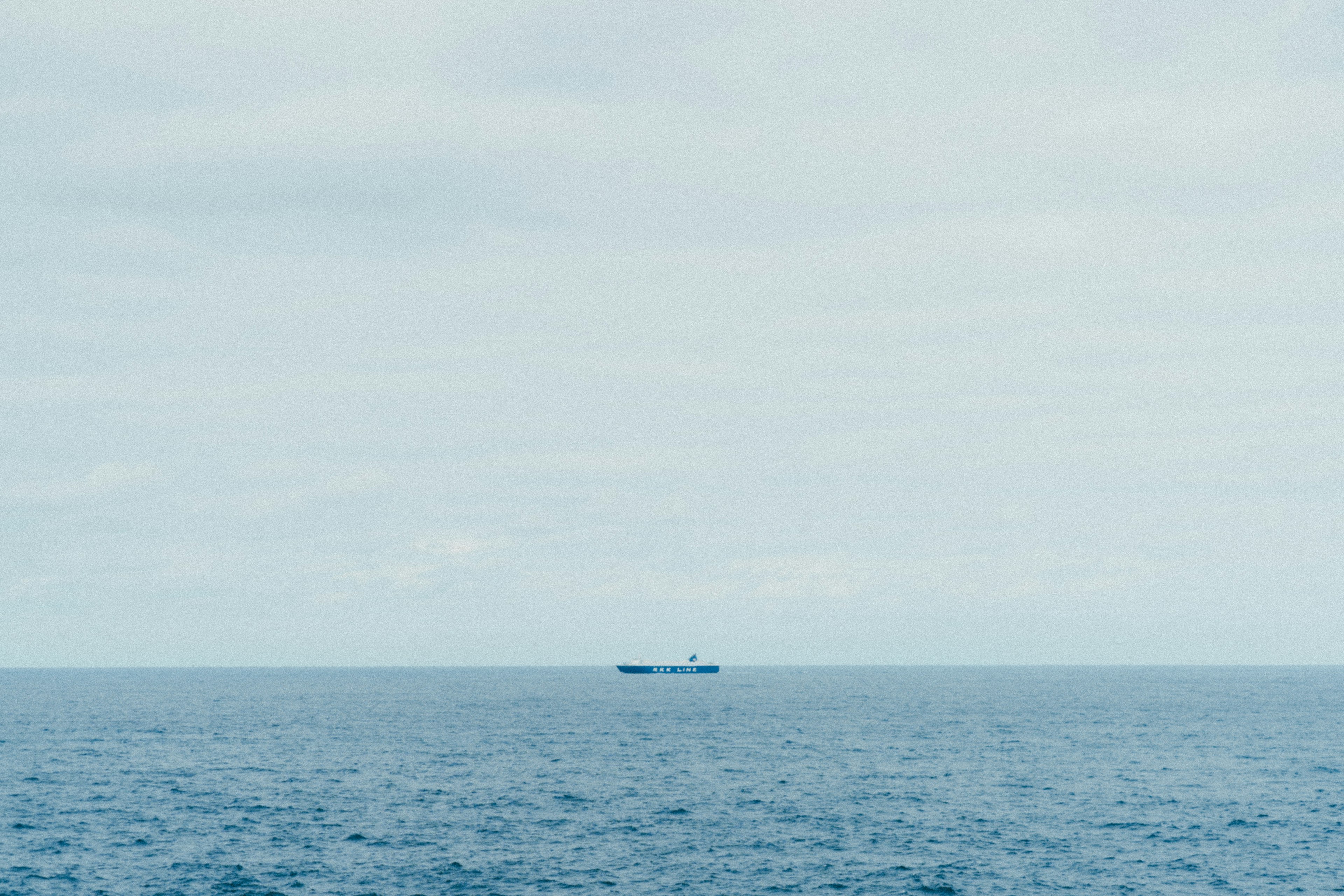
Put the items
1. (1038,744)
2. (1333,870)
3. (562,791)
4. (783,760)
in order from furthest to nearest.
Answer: (1038,744)
(783,760)
(562,791)
(1333,870)

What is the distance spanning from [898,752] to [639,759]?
34789mm

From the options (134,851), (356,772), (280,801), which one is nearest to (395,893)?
(134,851)

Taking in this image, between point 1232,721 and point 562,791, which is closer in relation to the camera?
point 562,791

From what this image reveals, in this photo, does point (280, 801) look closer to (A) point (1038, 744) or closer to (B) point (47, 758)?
(B) point (47, 758)

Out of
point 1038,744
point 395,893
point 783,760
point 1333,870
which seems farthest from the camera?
point 1038,744

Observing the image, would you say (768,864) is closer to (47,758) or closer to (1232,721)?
(47,758)

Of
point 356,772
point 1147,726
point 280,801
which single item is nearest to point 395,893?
point 280,801

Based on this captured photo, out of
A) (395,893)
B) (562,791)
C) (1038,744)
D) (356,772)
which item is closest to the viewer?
(395,893)

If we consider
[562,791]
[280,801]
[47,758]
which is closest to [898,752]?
[562,791]

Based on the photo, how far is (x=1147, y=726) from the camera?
186m

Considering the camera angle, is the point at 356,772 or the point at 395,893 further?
the point at 356,772

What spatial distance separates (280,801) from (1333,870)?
9014 centimetres

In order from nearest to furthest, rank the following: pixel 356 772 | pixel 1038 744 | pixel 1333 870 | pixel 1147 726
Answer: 1. pixel 1333 870
2. pixel 356 772
3. pixel 1038 744
4. pixel 1147 726

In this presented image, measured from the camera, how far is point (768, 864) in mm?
82062
